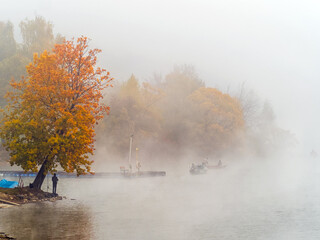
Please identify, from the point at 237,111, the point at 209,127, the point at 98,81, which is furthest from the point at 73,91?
the point at 237,111

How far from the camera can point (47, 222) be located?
3078 cm

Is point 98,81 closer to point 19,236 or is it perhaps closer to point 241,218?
point 241,218

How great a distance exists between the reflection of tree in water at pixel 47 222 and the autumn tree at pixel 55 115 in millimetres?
5230

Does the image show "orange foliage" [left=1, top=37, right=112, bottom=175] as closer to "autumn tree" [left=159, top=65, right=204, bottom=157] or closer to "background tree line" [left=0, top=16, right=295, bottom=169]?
"background tree line" [left=0, top=16, right=295, bottom=169]

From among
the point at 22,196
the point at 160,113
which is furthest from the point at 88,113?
the point at 160,113

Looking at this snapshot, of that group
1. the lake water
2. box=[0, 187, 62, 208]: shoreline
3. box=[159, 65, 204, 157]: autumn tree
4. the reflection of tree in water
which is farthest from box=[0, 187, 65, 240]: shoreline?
box=[159, 65, 204, 157]: autumn tree

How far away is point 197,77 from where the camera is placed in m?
151

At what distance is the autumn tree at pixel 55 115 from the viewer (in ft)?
139

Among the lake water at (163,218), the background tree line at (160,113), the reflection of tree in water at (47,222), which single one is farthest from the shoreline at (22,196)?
the background tree line at (160,113)

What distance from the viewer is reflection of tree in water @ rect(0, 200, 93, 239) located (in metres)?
26.7

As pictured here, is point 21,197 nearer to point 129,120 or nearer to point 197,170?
point 197,170

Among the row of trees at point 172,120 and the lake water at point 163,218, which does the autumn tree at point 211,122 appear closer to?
the row of trees at point 172,120

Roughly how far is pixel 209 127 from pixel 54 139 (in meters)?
84.7

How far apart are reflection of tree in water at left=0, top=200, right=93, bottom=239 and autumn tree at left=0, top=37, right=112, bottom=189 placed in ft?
17.2
